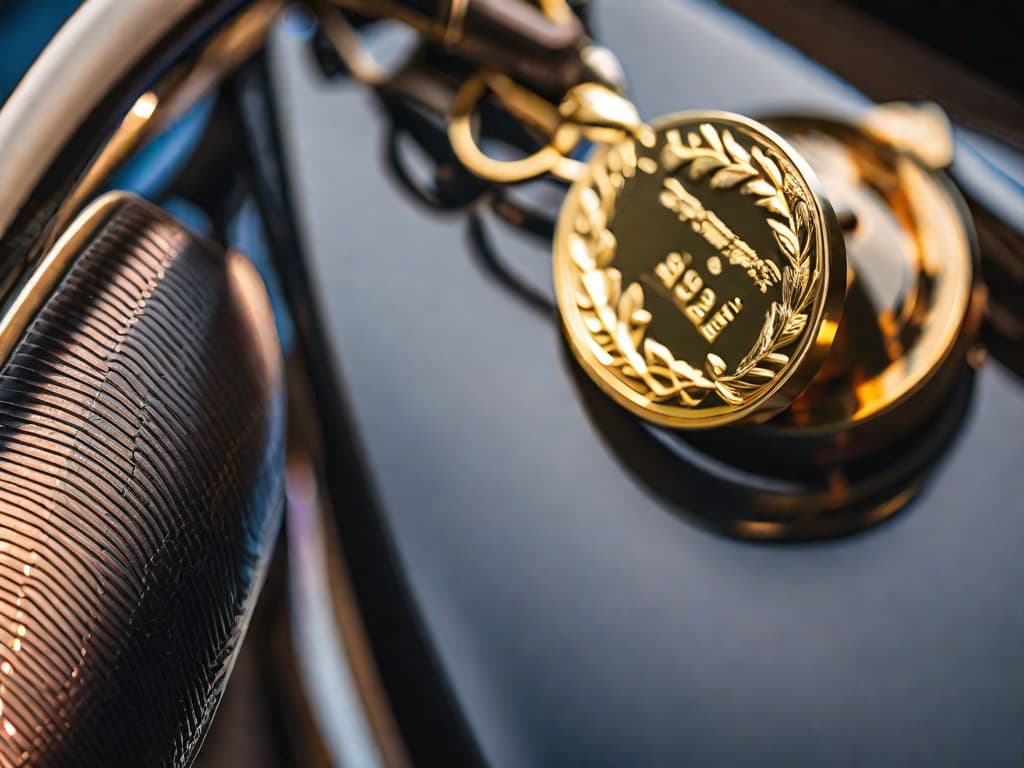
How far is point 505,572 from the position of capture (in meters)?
0.50

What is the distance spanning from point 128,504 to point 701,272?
0.80 feet

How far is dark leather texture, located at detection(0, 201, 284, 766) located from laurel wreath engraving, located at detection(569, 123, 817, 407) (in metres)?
0.17

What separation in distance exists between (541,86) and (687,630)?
0.29 meters

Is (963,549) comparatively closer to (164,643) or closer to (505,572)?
(505,572)

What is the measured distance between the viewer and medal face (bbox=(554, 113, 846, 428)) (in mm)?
382

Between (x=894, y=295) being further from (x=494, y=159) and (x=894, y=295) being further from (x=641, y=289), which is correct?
(x=494, y=159)

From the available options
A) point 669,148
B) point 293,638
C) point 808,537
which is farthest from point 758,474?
point 293,638

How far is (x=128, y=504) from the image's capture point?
404mm

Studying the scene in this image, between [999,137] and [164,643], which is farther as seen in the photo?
[999,137]

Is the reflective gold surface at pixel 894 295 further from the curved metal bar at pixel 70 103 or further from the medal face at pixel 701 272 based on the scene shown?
the curved metal bar at pixel 70 103

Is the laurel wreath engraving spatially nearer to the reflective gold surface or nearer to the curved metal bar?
the reflective gold surface

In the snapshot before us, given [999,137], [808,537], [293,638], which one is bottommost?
[293,638]

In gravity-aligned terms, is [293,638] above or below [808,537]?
below

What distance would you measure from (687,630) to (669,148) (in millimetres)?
217
